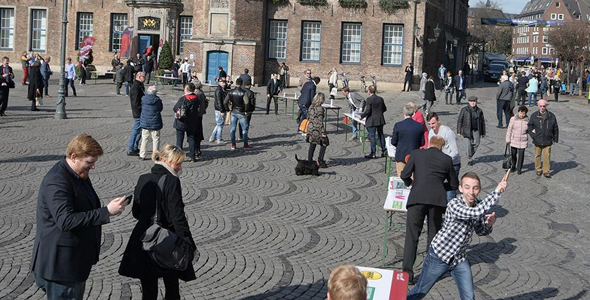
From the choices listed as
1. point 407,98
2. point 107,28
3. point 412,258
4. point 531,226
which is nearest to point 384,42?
point 407,98

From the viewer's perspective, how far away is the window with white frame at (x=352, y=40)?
141 feet

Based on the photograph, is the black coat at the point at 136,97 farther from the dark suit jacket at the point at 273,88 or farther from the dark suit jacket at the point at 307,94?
the dark suit jacket at the point at 273,88

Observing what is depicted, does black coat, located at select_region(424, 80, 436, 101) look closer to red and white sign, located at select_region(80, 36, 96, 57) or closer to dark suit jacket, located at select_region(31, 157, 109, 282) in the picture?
red and white sign, located at select_region(80, 36, 96, 57)

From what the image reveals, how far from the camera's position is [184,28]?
152ft

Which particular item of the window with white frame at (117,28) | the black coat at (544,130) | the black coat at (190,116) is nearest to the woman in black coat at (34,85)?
the black coat at (190,116)

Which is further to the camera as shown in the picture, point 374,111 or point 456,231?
point 374,111

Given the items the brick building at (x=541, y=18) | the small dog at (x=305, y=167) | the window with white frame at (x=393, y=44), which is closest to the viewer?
the small dog at (x=305, y=167)

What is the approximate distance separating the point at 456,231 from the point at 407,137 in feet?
18.9

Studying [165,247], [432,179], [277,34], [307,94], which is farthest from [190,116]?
[277,34]

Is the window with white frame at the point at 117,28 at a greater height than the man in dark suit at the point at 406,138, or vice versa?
the window with white frame at the point at 117,28

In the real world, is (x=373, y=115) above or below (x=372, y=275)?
above

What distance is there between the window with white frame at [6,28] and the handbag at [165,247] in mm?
45702

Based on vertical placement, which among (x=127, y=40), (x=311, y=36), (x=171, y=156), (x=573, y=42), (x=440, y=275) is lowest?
(x=440, y=275)

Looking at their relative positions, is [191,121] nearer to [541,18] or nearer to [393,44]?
[393,44]
